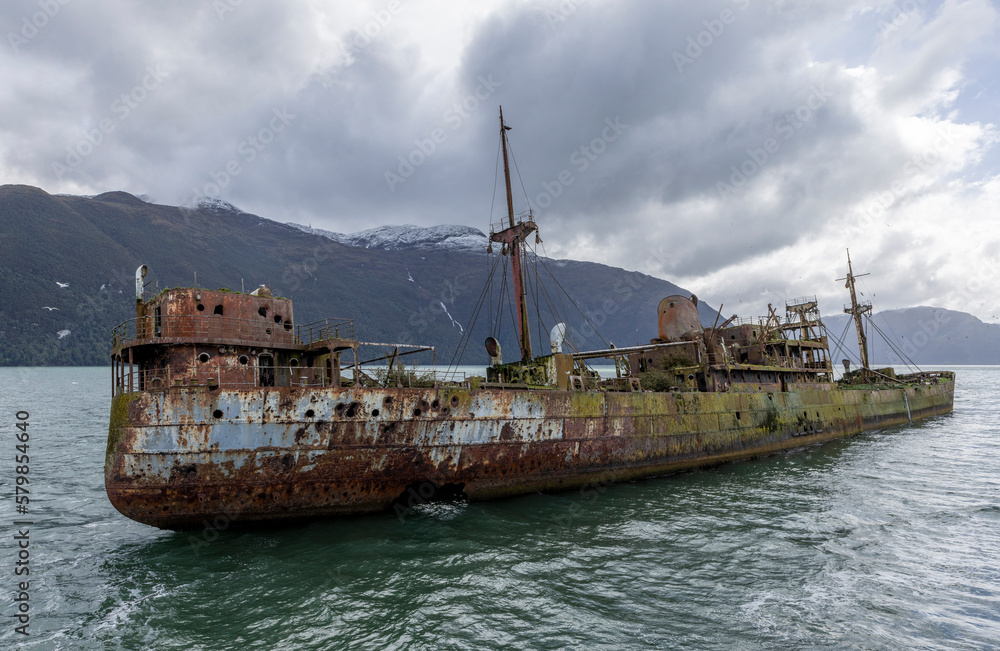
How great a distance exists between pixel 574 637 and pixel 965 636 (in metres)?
6.63

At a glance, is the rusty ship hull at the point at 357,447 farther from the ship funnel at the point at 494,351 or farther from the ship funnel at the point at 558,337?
the ship funnel at the point at 494,351

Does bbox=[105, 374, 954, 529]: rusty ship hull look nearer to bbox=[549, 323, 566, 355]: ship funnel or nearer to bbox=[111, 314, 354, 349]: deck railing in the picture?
bbox=[111, 314, 354, 349]: deck railing

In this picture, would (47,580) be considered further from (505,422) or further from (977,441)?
(977,441)

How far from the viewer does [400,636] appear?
8117mm

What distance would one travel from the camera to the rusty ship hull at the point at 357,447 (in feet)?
39.3

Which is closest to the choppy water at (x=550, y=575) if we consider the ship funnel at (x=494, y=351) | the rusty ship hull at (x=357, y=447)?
the rusty ship hull at (x=357, y=447)

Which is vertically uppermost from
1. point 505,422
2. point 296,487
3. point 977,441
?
point 505,422

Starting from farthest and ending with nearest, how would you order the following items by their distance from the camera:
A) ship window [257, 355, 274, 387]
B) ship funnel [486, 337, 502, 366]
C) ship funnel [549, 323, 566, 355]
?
ship funnel [486, 337, 502, 366]
ship funnel [549, 323, 566, 355]
ship window [257, 355, 274, 387]

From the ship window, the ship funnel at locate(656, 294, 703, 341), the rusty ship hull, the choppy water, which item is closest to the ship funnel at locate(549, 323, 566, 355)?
the rusty ship hull

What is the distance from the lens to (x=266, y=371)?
15055 mm

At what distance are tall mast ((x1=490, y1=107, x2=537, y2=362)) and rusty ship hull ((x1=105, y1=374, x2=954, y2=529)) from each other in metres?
5.10

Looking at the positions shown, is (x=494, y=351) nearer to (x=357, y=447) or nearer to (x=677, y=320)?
(x=357, y=447)

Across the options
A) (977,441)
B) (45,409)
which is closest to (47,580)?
(977,441)

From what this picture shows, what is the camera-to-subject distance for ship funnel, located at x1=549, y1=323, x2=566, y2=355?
66.3 ft
